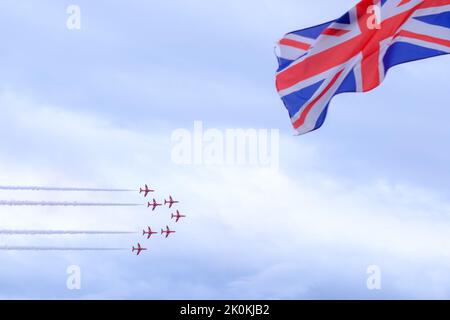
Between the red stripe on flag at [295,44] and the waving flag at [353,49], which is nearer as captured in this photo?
the waving flag at [353,49]

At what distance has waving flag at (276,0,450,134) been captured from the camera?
4012cm

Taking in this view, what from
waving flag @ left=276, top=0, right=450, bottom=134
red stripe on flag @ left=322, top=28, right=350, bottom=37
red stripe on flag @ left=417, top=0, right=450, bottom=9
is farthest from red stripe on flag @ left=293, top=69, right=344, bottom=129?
red stripe on flag @ left=417, top=0, right=450, bottom=9

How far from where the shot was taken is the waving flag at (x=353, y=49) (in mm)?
40125

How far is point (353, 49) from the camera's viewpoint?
42.0 m

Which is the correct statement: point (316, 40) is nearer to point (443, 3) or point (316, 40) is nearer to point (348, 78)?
point (348, 78)

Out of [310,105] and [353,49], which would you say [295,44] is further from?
[310,105]

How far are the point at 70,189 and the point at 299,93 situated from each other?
4990cm

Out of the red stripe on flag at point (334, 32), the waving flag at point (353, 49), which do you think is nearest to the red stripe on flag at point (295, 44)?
the waving flag at point (353, 49)

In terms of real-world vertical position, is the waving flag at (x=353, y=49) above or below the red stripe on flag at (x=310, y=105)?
above

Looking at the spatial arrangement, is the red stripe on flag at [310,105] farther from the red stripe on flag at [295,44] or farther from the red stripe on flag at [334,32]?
the red stripe on flag at [295,44]

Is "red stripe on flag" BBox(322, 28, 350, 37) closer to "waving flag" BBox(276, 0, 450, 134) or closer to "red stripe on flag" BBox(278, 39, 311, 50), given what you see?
"waving flag" BBox(276, 0, 450, 134)

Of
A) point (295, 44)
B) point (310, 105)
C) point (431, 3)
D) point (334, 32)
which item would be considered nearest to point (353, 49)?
point (334, 32)
